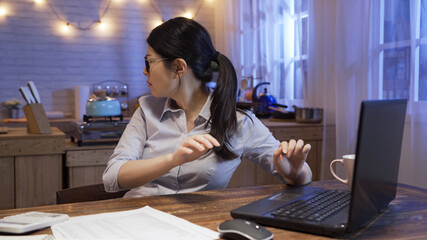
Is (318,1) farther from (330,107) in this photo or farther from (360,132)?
(360,132)

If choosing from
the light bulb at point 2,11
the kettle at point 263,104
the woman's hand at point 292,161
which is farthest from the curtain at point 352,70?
the light bulb at point 2,11

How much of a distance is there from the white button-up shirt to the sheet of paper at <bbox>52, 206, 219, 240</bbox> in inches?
17.9

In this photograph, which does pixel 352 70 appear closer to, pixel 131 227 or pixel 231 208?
pixel 231 208

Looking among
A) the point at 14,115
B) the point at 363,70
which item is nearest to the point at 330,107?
the point at 363,70

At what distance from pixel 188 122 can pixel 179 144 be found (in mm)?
108

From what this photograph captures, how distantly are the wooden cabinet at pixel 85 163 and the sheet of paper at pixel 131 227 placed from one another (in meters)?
1.68

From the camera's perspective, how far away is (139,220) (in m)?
1.01

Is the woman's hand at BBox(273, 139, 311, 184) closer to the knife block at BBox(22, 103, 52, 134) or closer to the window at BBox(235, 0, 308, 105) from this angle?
the knife block at BBox(22, 103, 52, 134)

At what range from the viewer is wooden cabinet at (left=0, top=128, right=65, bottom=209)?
254cm

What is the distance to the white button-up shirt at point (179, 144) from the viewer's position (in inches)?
60.0

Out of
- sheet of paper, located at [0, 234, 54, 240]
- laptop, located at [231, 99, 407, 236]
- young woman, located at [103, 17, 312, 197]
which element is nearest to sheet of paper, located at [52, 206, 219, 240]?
sheet of paper, located at [0, 234, 54, 240]

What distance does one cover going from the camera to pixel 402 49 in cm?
241

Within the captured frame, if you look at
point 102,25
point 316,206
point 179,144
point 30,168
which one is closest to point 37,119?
point 30,168

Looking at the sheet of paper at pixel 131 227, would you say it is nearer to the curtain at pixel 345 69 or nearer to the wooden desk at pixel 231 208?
the wooden desk at pixel 231 208
